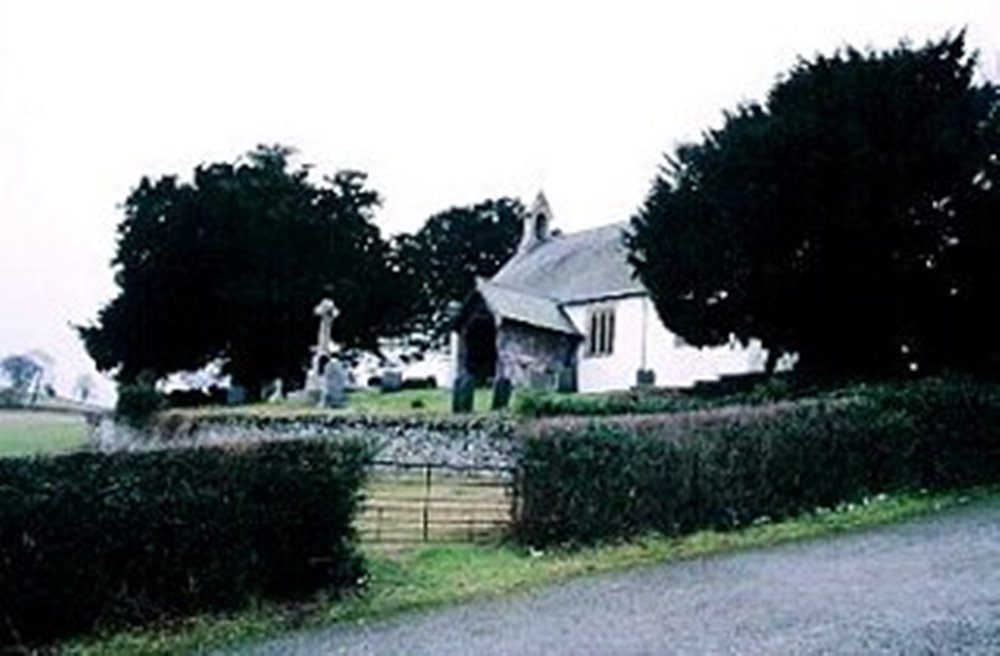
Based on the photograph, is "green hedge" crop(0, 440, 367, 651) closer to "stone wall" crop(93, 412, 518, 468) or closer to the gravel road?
the gravel road

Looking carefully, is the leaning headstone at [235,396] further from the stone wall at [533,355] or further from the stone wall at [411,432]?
the stone wall at [411,432]

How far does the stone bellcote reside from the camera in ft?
207

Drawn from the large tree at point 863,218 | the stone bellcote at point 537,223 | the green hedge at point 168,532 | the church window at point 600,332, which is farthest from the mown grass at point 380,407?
the green hedge at point 168,532

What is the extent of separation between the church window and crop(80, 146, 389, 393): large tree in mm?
16608

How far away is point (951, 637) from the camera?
10820mm

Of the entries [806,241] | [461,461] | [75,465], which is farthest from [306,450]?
[806,241]

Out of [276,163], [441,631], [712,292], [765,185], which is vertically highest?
[276,163]

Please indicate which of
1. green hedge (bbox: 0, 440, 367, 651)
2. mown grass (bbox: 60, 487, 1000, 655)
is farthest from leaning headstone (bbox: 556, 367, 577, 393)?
green hedge (bbox: 0, 440, 367, 651)

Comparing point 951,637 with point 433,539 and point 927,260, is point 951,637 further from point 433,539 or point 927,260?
point 927,260

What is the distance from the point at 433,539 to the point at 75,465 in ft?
22.9

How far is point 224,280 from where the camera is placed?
5834cm

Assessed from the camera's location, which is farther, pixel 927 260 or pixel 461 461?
pixel 461 461

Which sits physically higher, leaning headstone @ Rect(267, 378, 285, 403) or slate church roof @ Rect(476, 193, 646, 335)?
slate church roof @ Rect(476, 193, 646, 335)

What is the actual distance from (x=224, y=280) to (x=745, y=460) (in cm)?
4370
